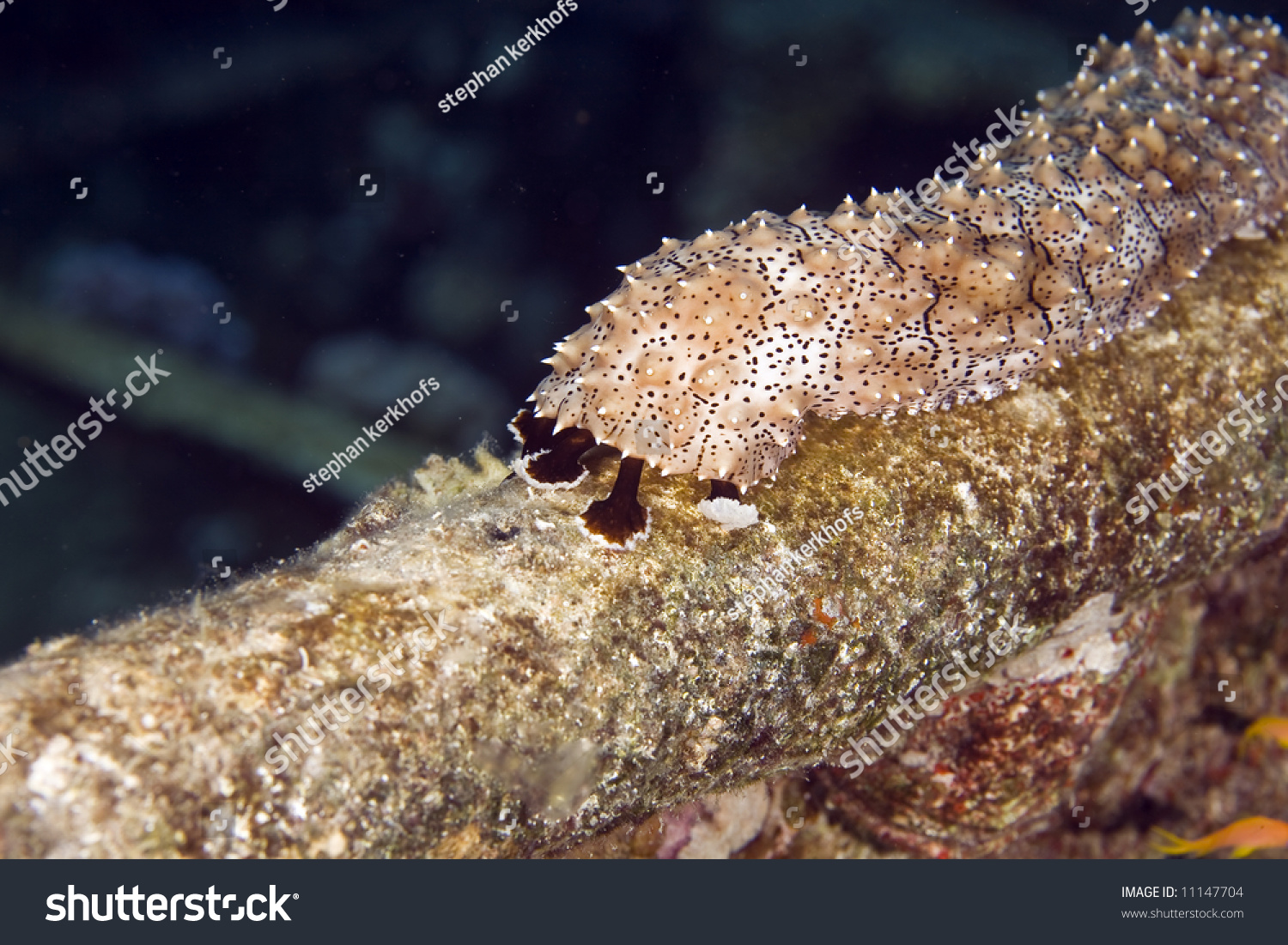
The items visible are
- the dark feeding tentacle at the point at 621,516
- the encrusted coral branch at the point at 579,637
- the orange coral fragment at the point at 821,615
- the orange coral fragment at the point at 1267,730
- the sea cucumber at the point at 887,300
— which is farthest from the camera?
the orange coral fragment at the point at 1267,730

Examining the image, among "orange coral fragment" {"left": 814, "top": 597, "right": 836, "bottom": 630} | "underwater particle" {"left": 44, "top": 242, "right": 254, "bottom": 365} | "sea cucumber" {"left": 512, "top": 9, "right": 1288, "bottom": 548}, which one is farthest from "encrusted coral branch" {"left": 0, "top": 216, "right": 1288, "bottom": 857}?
"underwater particle" {"left": 44, "top": 242, "right": 254, "bottom": 365}

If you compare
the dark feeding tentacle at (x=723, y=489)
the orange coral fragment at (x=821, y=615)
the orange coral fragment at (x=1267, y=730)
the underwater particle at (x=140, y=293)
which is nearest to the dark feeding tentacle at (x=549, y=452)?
the dark feeding tentacle at (x=723, y=489)

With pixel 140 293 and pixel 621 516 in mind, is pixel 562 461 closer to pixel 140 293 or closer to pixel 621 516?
pixel 621 516

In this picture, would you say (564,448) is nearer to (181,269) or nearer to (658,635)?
(658,635)

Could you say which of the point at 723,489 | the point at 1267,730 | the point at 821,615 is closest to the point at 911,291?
the point at 723,489

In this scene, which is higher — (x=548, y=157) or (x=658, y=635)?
(x=548, y=157)

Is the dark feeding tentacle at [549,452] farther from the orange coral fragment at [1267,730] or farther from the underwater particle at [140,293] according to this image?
the orange coral fragment at [1267,730]

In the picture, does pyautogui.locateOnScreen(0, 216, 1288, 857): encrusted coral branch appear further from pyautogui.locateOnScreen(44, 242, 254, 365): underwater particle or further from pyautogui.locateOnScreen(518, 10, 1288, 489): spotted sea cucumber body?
pyautogui.locateOnScreen(44, 242, 254, 365): underwater particle

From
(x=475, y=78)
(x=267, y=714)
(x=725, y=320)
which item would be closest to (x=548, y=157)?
(x=475, y=78)
